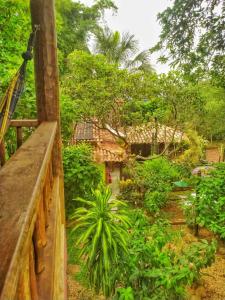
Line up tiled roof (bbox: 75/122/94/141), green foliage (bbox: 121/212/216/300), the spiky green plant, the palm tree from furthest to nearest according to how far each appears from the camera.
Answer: the palm tree
tiled roof (bbox: 75/122/94/141)
the spiky green plant
green foliage (bbox: 121/212/216/300)

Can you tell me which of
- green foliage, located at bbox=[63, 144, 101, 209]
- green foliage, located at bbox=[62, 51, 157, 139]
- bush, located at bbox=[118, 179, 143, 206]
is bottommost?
bush, located at bbox=[118, 179, 143, 206]

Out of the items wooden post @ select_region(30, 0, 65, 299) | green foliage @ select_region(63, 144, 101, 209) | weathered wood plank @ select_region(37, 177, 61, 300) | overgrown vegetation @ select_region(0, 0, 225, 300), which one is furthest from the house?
weathered wood plank @ select_region(37, 177, 61, 300)

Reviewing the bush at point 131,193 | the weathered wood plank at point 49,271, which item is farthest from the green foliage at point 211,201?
the weathered wood plank at point 49,271

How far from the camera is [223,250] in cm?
444

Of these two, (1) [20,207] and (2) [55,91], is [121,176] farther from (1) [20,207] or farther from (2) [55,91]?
(1) [20,207]

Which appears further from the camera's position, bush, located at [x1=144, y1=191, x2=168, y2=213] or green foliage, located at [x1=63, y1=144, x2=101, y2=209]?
bush, located at [x1=144, y1=191, x2=168, y2=213]

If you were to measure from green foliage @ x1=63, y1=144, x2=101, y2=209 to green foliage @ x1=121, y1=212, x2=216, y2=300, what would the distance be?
176cm

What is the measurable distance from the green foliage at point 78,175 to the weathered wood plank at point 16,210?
3.43 meters

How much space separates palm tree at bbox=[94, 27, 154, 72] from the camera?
11812 millimetres

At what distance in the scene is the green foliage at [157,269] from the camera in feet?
6.95

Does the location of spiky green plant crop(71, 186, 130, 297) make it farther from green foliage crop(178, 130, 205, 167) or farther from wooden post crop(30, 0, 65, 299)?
green foliage crop(178, 130, 205, 167)

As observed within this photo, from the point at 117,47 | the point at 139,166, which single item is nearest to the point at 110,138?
the point at 139,166

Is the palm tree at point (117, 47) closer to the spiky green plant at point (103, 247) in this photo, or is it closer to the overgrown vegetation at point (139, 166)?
the overgrown vegetation at point (139, 166)

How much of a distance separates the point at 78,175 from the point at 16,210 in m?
3.74
